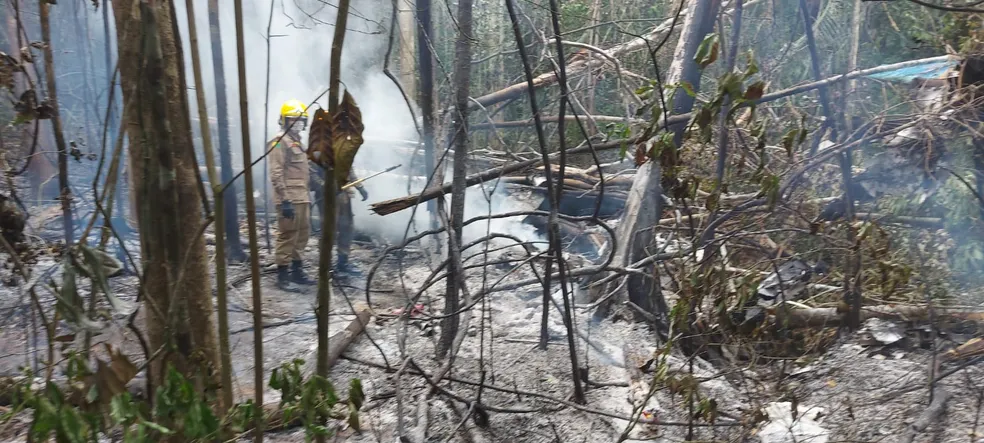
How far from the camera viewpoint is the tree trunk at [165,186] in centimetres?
151

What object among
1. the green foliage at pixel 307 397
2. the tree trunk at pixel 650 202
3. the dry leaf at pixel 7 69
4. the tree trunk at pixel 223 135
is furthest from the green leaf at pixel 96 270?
the tree trunk at pixel 223 135

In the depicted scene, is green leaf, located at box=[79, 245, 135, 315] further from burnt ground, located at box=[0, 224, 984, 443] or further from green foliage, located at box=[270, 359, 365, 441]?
burnt ground, located at box=[0, 224, 984, 443]

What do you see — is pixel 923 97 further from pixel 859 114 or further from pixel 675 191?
pixel 675 191

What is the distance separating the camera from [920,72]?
3750 mm

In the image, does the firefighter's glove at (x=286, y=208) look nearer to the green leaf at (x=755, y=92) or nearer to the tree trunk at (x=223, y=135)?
the tree trunk at (x=223, y=135)

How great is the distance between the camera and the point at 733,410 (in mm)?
3023

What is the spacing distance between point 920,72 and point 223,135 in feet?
18.8

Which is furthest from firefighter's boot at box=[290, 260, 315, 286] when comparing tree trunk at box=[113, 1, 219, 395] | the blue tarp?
the blue tarp

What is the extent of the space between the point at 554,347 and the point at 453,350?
0.89m

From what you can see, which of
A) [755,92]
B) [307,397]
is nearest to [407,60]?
[755,92]

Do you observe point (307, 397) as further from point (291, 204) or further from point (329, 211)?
point (291, 204)

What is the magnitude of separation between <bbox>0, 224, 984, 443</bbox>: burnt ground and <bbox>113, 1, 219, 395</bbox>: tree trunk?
369mm

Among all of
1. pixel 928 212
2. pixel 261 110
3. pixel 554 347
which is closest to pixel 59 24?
pixel 261 110

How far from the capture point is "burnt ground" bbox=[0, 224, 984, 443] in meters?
2.71
